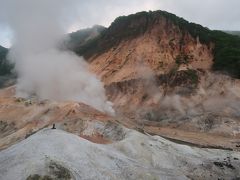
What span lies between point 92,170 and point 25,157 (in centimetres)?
445

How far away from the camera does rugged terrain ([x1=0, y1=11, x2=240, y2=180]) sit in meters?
34.9

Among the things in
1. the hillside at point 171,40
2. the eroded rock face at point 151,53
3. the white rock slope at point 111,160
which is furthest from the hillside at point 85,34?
the white rock slope at point 111,160

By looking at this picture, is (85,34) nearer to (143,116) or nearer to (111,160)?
(143,116)

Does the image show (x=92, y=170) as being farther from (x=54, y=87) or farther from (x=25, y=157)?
(x=54, y=87)

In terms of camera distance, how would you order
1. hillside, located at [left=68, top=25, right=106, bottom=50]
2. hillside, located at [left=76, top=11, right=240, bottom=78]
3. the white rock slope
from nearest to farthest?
1. the white rock slope
2. hillside, located at [left=76, top=11, right=240, bottom=78]
3. hillside, located at [left=68, top=25, right=106, bottom=50]

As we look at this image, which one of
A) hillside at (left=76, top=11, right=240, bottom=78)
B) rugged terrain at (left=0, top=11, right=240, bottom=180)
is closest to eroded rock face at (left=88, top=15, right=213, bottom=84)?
hillside at (left=76, top=11, right=240, bottom=78)

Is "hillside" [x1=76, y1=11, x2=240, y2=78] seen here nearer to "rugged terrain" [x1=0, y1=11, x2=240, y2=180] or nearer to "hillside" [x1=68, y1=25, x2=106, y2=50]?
"rugged terrain" [x1=0, y1=11, x2=240, y2=180]

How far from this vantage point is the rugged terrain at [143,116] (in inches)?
1375

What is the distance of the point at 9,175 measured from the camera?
31.2 m

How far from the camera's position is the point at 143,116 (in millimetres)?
81062

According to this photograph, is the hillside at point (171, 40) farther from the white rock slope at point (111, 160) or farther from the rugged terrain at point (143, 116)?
the white rock slope at point (111, 160)

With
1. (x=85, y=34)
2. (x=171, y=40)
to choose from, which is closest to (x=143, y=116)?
(x=171, y=40)

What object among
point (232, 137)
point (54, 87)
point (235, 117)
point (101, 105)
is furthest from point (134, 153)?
point (54, 87)

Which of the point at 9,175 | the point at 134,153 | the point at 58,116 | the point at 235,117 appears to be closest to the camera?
the point at 9,175
